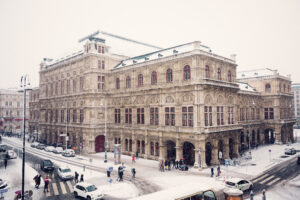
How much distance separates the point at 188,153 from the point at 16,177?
1086 inches

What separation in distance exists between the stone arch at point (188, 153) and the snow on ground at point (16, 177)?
24.2 m

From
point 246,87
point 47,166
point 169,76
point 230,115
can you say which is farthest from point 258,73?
point 47,166

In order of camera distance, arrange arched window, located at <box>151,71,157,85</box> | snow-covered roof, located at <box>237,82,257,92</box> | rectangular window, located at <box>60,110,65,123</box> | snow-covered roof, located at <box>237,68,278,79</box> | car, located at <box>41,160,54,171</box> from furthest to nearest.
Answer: snow-covered roof, located at <box>237,68,278,79</box> → rectangular window, located at <box>60,110,65,123</box> → snow-covered roof, located at <box>237,82,257,92</box> → arched window, located at <box>151,71,157,85</box> → car, located at <box>41,160,54,171</box>

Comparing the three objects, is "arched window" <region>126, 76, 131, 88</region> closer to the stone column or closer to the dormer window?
the stone column

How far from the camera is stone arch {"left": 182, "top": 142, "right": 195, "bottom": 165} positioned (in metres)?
41.6

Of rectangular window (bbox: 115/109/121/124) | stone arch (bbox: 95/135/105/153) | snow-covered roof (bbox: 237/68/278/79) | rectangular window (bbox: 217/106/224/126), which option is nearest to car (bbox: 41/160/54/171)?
stone arch (bbox: 95/135/105/153)

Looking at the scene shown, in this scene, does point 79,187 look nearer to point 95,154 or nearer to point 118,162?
point 118,162

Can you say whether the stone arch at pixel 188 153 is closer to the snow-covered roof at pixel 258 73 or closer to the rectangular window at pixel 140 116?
the rectangular window at pixel 140 116

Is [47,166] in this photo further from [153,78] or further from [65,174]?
[153,78]

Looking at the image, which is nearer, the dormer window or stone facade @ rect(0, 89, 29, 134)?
the dormer window

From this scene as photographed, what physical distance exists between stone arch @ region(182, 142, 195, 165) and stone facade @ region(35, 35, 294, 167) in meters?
0.18

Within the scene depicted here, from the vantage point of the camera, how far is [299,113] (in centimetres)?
14038

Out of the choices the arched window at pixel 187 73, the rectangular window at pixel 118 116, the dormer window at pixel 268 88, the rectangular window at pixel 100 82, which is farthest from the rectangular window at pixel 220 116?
the dormer window at pixel 268 88

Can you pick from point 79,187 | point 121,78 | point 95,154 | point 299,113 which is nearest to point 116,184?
point 79,187
